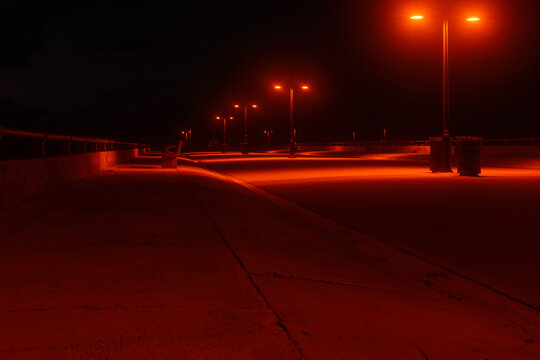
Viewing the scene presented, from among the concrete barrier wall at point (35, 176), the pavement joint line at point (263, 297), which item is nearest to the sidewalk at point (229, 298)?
the pavement joint line at point (263, 297)

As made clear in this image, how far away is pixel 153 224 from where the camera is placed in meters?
10.2

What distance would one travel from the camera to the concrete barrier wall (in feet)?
38.5

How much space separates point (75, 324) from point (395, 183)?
17194 mm

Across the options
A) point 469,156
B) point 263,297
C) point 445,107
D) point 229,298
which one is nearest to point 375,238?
point 263,297

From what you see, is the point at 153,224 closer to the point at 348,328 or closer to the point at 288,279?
the point at 288,279

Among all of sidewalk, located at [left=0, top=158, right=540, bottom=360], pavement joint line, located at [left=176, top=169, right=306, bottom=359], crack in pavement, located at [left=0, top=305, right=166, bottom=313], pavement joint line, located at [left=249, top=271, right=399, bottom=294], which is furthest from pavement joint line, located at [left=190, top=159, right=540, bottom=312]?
crack in pavement, located at [left=0, top=305, right=166, bottom=313]

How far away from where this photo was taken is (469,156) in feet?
77.5

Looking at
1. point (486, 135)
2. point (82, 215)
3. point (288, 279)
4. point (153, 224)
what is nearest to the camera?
point (288, 279)

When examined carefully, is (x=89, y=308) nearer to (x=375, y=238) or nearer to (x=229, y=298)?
(x=229, y=298)

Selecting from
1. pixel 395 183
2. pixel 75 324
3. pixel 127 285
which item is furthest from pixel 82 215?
pixel 395 183

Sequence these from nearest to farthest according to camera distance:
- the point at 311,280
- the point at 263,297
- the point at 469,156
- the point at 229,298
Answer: the point at 229,298
the point at 263,297
the point at 311,280
the point at 469,156

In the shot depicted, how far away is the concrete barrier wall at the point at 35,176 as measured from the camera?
38.5ft

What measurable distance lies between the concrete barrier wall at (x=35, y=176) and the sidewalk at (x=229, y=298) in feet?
4.61

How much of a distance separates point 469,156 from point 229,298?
19.6 meters
